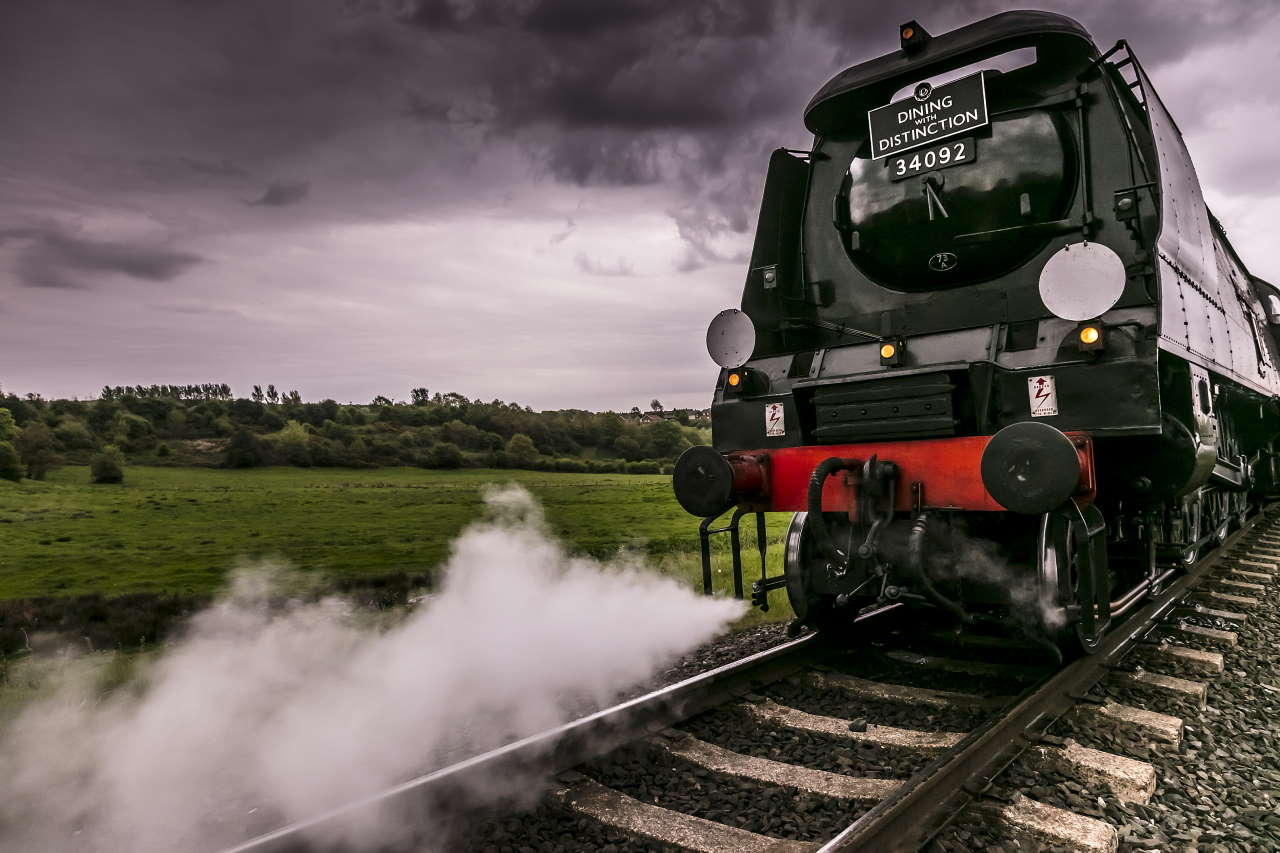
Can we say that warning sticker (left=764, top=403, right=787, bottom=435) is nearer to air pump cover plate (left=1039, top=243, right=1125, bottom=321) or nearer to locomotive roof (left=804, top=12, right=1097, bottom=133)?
air pump cover plate (left=1039, top=243, right=1125, bottom=321)

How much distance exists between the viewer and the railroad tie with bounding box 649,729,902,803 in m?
2.69

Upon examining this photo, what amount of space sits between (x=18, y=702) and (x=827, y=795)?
401 centimetres

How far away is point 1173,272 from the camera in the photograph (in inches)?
153

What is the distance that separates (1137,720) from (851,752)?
3.90ft

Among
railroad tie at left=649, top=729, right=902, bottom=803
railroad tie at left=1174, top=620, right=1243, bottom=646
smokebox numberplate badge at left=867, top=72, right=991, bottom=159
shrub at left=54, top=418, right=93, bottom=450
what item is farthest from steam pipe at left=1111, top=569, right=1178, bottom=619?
shrub at left=54, top=418, right=93, bottom=450

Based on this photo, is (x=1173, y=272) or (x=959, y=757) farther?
(x=1173, y=272)

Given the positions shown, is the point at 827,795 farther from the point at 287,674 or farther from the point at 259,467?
the point at 259,467

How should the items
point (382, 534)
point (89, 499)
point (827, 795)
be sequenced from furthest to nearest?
1. point (382, 534)
2. point (89, 499)
3. point (827, 795)

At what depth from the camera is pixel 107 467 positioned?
571 centimetres

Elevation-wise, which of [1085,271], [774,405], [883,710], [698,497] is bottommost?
[883,710]

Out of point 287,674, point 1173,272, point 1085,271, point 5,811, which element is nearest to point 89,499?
point 287,674

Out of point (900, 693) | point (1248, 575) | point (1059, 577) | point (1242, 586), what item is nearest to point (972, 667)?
point (900, 693)

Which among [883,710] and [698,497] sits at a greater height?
[698,497]

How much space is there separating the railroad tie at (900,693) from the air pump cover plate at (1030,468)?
951mm
